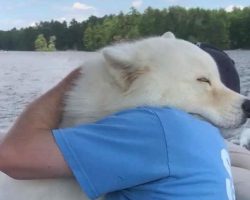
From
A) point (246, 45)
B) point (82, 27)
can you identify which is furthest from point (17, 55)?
point (246, 45)

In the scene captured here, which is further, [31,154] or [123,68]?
[123,68]

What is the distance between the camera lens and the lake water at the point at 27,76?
15.4 ft

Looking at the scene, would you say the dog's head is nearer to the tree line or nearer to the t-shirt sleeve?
the t-shirt sleeve

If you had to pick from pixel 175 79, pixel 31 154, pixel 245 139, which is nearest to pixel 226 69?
pixel 175 79

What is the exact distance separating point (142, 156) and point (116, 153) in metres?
0.06

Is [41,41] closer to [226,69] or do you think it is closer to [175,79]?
[226,69]

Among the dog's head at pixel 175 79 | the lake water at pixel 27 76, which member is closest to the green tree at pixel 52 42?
the lake water at pixel 27 76

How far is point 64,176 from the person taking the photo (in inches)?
50.0

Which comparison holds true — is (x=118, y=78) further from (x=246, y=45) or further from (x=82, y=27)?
(x=246, y=45)

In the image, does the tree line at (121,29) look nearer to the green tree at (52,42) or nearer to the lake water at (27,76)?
the green tree at (52,42)

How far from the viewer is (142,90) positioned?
135cm

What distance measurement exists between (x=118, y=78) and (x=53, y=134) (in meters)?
0.25

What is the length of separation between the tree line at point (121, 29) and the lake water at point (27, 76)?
324 mm

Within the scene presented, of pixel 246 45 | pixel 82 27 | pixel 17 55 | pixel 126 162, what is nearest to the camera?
pixel 126 162
